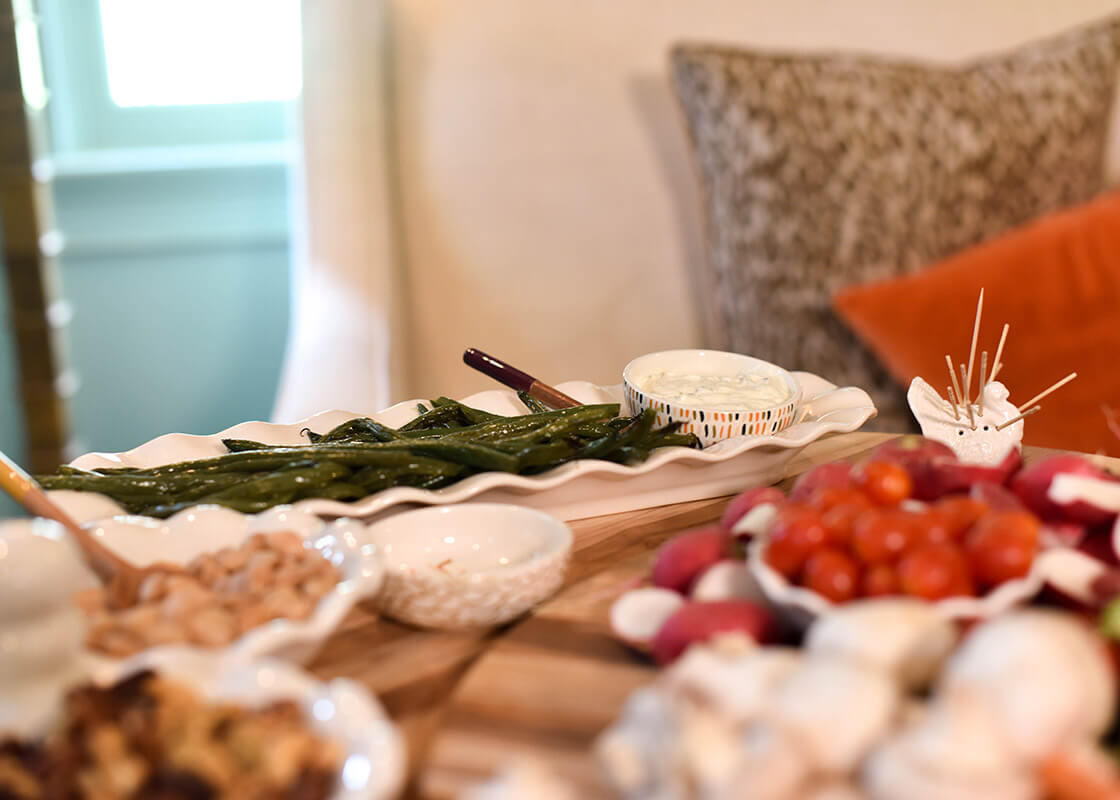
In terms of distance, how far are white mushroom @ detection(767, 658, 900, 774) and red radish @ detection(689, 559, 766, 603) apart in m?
0.23

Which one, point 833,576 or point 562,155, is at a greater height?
point 562,155

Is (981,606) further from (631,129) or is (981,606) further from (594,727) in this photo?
(631,129)

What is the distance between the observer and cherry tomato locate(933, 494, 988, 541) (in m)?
0.83

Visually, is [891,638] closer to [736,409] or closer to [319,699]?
[319,699]

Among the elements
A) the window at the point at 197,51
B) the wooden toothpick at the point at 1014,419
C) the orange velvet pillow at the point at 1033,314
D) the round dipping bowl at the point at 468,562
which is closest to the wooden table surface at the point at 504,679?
the round dipping bowl at the point at 468,562

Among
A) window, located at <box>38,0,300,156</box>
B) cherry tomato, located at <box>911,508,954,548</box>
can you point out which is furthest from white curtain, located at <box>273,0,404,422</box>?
cherry tomato, located at <box>911,508,954,548</box>

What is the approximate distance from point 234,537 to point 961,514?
66 cm

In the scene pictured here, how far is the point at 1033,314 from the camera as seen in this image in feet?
6.88

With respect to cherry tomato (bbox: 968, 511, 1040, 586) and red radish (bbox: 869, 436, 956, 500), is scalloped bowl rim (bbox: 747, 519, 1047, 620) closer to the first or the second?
cherry tomato (bbox: 968, 511, 1040, 586)

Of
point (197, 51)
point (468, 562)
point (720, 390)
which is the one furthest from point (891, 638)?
point (197, 51)

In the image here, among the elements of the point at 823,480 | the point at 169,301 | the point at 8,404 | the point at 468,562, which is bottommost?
the point at 8,404

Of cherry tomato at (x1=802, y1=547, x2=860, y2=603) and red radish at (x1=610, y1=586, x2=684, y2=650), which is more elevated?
cherry tomato at (x1=802, y1=547, x2=860, y2=603)

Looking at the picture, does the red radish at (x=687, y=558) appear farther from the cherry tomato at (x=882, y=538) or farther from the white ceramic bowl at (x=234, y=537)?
the white ceramic bowl at (x=234, y=537)

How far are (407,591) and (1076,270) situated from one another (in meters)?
1.81
